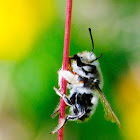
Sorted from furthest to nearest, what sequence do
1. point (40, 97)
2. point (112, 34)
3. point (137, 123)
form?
point (112, 34) → point (137, 123) → point (40, 97)

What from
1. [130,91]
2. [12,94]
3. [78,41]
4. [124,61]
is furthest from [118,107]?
[12,94]

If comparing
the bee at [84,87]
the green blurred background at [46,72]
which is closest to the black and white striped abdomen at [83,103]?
the bee at [84,87]

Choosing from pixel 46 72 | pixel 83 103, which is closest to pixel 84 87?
pixel 83 103

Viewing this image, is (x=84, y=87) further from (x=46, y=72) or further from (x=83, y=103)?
(x=46, y=72)

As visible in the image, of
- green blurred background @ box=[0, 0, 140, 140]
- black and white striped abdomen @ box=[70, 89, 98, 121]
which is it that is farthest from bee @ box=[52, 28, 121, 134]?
green blurred background @ box=[0, 0, 140, 140]

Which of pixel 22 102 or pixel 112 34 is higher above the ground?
pixel 112 34

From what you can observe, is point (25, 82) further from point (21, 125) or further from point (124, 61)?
point (124, 61)

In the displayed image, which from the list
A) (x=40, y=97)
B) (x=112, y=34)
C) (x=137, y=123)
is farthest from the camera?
(x=112, y=34)
